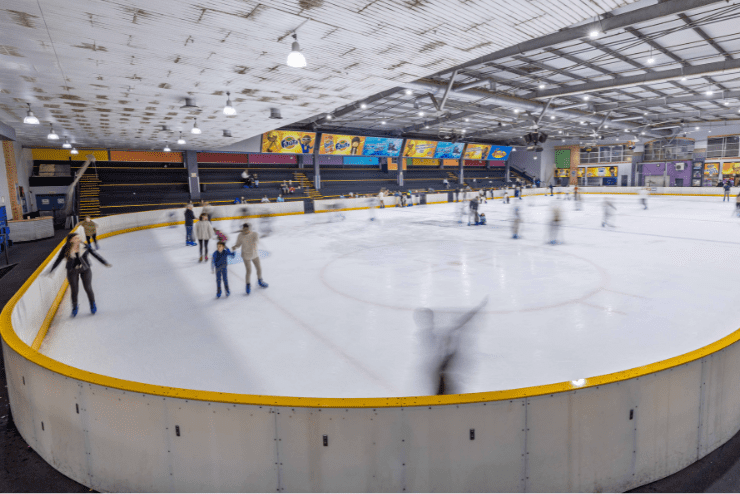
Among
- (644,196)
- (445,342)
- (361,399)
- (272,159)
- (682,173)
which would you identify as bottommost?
(445,342)

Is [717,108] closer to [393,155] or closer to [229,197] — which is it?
[393,155]

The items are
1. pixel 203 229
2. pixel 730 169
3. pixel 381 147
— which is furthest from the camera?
pixel 730 169

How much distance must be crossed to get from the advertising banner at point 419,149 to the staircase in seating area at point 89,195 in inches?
929

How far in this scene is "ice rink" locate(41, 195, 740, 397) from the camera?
4.57m

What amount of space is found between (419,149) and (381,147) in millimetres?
4545

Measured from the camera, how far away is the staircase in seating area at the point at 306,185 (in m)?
30.4

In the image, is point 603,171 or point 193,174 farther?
point 603,171

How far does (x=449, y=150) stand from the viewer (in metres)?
38.9

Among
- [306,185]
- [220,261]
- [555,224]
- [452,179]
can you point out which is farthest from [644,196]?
[220,261]

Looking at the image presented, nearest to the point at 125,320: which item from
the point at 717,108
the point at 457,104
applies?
the point at 457,104

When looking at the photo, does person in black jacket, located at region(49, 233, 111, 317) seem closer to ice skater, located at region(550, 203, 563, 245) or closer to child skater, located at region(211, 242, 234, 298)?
child skater, located at region(211, 242, 234, 298)

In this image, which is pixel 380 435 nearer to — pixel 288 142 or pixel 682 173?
pixel 288 142

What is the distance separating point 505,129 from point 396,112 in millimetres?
13129

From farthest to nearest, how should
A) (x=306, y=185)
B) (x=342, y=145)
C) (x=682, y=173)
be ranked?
(x=682, y=173) < (x=342, y=145) < (x=306, y=185)
